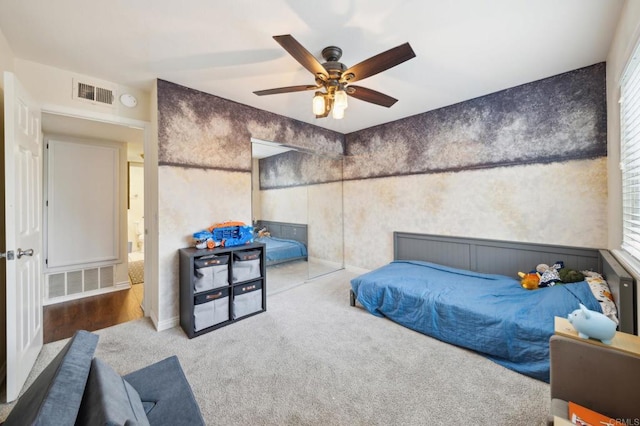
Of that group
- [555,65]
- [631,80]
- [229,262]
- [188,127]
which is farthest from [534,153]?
[188,127]

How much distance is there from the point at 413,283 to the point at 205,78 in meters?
3.08

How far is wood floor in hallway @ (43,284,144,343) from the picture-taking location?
268cm

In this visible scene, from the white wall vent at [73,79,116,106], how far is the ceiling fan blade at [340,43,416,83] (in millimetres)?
2408

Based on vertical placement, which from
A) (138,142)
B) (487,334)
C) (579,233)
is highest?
(138,142)

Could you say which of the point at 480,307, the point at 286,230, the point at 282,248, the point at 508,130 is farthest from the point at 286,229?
the point at 508,130

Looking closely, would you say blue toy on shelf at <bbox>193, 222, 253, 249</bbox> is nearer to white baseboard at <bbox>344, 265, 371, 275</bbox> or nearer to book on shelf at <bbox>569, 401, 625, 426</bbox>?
white baseboard at <bbox>344, 265, 371, 275</bbox>

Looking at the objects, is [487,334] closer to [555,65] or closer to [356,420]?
[356,420]

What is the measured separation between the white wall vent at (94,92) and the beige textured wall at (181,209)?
2.93ft

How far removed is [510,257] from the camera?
2.99 metres

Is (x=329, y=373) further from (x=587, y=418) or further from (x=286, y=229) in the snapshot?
(x=286, y=229)

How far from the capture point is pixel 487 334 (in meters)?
2.11

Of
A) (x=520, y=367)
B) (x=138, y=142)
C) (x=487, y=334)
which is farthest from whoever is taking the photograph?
(x=138, y=142)

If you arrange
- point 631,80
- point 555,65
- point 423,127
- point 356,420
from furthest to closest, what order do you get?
point 423,127 < point 555,65 < point 631,80 < point 356,420

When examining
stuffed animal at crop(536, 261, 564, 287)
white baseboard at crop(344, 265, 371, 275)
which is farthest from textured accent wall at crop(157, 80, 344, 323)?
stuffed animal at crop(536, 261, 564, 287)
